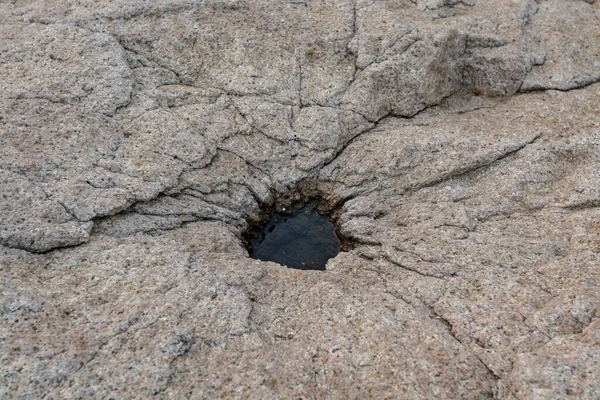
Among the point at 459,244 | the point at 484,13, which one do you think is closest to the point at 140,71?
the point at 459,244

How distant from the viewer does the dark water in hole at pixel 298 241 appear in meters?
A: 4.20

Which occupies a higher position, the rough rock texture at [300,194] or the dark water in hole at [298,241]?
the rough rock texture at [300,194]

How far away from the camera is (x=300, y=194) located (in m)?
4.48

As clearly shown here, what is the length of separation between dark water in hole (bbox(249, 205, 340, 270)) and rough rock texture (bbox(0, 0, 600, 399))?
0.56 ft

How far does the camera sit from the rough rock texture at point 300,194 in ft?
9.56

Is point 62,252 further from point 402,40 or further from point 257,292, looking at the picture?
point 402,40

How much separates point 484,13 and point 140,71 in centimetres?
332

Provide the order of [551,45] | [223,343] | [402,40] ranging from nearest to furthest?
[223,343] → [402,40] → [551,45]

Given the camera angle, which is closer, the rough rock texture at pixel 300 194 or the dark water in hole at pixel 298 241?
the rough rock texture at pixel 300 194

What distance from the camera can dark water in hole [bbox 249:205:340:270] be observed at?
4.20 metres

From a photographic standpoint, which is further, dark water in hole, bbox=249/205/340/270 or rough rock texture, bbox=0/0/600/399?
dark water in hole, bbox=249/205/340/270

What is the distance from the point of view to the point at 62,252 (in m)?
3.42

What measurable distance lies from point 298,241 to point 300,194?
41 cm

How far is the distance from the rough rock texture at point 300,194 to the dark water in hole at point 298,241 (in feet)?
0.56
